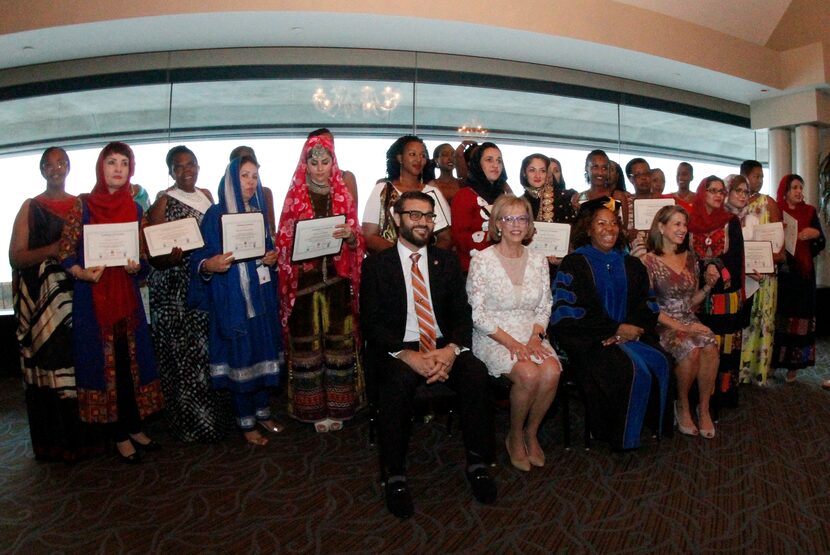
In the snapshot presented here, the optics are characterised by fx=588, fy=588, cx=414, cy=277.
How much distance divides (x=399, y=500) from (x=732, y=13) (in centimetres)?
658

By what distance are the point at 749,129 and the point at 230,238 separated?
7679 millimetres

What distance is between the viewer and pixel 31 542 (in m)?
2.46

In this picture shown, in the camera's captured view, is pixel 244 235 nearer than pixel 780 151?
Yes

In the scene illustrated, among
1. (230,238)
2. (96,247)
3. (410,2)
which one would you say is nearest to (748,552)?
(230,238)

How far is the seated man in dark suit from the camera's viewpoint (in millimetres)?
2771

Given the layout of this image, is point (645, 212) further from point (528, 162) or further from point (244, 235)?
point (244, 235)

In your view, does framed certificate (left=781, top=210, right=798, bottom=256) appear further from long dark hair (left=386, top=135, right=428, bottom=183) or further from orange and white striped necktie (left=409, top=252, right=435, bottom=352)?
orange and white striped necktie (left=409, top=252, right=435, bottom=352)

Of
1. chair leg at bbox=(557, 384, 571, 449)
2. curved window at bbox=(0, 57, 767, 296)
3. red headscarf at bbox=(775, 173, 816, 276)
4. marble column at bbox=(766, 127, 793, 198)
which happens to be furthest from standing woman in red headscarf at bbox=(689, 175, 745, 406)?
marble column at bbox=(766, 127, 793, 198)

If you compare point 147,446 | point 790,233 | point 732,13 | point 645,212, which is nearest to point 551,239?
point 645,212

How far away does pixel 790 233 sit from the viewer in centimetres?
493

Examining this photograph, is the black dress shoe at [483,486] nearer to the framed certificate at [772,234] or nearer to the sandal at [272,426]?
the sandal at [272,426]

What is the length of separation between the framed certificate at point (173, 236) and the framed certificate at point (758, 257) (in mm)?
3897

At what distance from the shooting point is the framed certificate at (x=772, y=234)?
462cm

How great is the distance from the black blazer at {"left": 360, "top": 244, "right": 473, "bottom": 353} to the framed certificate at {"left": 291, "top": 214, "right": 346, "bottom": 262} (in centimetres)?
39
